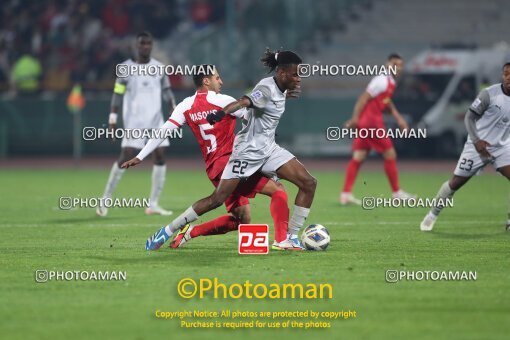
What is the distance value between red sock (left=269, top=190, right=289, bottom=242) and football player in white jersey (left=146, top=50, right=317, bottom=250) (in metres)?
0.11

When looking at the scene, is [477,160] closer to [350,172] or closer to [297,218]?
[297,218]

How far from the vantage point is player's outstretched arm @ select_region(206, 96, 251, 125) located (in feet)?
34.3

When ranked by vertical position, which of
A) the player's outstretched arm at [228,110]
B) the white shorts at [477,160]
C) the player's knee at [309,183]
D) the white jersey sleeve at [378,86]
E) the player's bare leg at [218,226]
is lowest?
the player's bare leg at [218,226]

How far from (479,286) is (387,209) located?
8.28 meters

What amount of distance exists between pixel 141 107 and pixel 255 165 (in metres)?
5.64

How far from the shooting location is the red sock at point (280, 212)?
11.8 metres

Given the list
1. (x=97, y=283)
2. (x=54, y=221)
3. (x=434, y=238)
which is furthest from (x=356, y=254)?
(x=54, y=221)

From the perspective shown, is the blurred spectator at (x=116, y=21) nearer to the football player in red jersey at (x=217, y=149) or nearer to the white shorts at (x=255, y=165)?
the football player in red jersey at (x=217, y=149)

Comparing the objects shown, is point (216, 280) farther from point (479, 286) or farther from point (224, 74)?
point (224, 74)

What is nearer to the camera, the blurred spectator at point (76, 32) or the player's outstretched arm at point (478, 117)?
the player's outstretched arm at point (478, 117)

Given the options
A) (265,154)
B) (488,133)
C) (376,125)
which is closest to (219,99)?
(265,154)

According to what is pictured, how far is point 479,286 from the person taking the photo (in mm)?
9398

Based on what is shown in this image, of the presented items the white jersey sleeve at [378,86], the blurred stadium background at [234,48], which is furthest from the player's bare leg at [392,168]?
the blurred stadium background at [234,48]

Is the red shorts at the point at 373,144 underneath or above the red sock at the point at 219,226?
above
